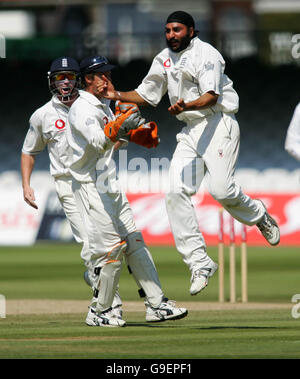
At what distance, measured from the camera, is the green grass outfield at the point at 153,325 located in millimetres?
6406

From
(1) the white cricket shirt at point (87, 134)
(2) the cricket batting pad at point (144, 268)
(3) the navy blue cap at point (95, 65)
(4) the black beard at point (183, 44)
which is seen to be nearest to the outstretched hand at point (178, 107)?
(1) the white cricket shirt at point (87, 134)

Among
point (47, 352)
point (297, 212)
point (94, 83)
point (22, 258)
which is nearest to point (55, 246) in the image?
point (22, 258)

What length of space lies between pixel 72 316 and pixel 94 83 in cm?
249

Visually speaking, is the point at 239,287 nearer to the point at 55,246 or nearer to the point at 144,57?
the point at 55,246

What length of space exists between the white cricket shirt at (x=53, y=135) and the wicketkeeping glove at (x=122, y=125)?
166cm

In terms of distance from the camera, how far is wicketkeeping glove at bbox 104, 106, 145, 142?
7465 mm

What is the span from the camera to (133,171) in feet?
82.1

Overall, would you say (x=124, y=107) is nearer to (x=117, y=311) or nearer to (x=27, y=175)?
(x=117, y=311)

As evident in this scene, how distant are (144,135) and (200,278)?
1.22 metres

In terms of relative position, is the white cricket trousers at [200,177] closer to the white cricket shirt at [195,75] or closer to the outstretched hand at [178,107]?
the white cricket shirt at [195,75]

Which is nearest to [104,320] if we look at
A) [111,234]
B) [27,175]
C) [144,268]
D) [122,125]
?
[144,268]

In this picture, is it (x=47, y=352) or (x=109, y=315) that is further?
(x=109, y=315)

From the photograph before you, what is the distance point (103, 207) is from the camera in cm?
790

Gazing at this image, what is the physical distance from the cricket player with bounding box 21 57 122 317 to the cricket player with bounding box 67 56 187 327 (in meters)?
0.83
